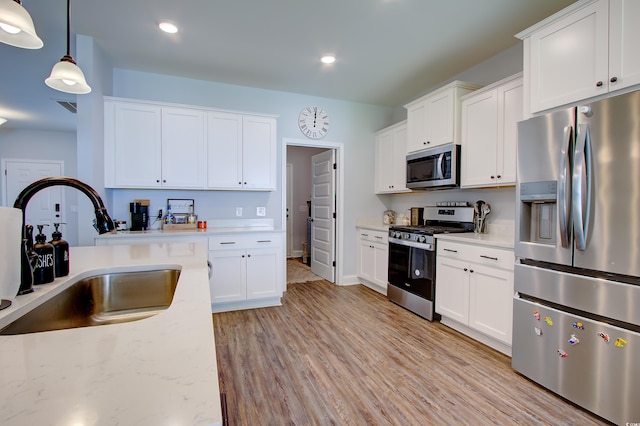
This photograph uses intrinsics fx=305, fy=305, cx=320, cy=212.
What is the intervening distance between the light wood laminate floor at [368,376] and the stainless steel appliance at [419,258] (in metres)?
0.22

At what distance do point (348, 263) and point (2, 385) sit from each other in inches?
165

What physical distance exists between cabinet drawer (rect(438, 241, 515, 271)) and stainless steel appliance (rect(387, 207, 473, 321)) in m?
0.16

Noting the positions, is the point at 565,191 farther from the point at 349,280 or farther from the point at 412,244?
the point at 349,280

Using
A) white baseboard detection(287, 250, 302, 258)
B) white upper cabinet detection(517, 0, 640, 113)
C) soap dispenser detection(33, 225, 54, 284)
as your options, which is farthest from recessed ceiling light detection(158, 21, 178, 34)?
white baseboard detection(287, 250, 302, 258)

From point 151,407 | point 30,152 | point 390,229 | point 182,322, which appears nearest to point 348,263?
point 390,229

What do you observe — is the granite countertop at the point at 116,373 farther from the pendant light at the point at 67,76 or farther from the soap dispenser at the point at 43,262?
the pendant light at the point at 67,76

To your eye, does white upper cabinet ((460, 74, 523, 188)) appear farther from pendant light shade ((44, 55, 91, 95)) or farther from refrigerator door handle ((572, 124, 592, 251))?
pendant light shade ((44, 55, 91, 95))

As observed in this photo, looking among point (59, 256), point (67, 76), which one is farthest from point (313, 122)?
point (59, 256)

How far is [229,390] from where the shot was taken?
78.2 inches

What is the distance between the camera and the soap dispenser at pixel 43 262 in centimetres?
107

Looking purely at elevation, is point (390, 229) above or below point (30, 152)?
below

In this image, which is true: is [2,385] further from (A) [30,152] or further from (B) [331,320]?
(A) [30,152]

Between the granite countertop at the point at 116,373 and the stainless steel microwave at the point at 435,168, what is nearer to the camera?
the granite countertop at the point at 116,373

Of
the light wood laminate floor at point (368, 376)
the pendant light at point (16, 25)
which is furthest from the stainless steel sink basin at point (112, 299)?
the pendant light at point (16, 25)
